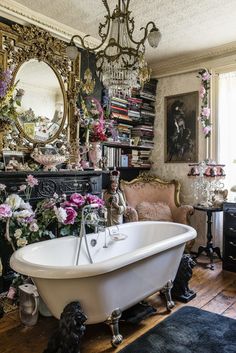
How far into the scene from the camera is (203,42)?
3.80 metres

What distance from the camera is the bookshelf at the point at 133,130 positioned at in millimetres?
4227

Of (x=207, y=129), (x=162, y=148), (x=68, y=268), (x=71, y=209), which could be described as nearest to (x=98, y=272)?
(x=68, y=268)

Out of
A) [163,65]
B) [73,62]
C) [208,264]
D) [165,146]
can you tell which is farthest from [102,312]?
[163,65]

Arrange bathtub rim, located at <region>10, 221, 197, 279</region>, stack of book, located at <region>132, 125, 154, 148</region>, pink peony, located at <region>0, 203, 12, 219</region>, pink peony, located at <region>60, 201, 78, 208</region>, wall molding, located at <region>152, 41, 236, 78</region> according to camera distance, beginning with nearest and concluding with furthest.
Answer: bathtub rim, located at <region>10, 221, 197, 279</region> < pink peony, located at <region>0, 203, 12, 219</region> < pink peony, located at <region>60, 201, 78, 208</region> < wall molding, located at <region>152, 41, 236, 78</region> < stack of book, located at <region>132, 125, 154, 148</region>

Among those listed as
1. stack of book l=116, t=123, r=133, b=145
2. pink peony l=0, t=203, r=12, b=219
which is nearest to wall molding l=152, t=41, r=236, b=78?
stack of book l=116, t=123, r=133, b=145

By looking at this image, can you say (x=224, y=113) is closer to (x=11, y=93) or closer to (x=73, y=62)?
(x=73, y=62)

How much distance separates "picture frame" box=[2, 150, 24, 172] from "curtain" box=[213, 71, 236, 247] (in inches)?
101

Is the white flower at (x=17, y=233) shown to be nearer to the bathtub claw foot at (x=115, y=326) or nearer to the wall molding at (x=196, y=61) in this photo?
the bathtub claw foot at (x=115, y=326)

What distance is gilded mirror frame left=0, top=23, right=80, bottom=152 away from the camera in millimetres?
2930

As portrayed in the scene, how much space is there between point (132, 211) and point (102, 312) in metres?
1.90

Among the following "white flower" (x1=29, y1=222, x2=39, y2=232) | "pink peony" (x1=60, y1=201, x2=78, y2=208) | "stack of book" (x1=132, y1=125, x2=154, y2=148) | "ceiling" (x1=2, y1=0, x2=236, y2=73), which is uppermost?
"ceiling" (x1=2, y1=0, x2=236, y2=73)

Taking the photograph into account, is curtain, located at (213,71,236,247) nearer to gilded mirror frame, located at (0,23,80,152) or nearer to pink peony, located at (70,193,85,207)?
gilded mirror frame, located at (0,23,80,152)

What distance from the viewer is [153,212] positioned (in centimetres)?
415

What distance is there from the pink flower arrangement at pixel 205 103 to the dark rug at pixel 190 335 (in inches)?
95.4
